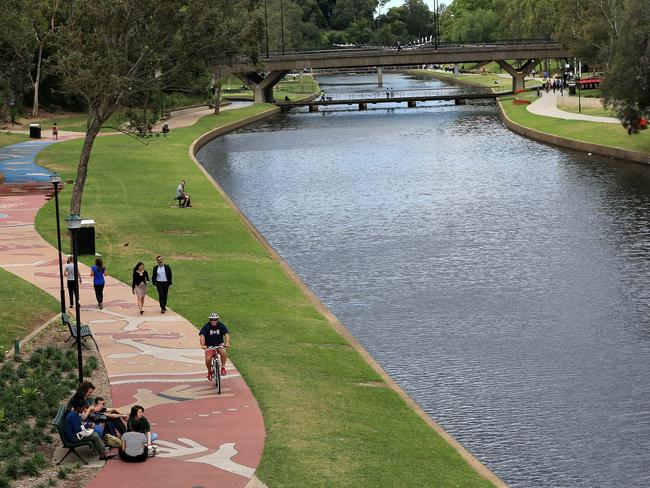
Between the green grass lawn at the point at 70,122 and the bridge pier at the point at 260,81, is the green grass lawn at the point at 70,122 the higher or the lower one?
the lower one

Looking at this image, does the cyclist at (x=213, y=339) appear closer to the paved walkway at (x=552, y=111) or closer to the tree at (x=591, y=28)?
the paved walkway at (x=552, y=111)

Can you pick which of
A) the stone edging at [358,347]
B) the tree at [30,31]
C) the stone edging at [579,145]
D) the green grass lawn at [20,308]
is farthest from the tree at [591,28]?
the green grass lawn at [20,308]

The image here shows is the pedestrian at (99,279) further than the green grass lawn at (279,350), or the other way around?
the pedestrian at (99,279)

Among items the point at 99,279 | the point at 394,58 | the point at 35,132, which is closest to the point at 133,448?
the point at 99,279

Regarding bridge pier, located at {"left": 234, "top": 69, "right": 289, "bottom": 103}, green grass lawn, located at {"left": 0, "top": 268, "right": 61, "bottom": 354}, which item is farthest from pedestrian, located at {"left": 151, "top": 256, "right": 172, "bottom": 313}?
bridge pier, located at {"left": 234, "top": 69, "right": 289, "bottom": 103}

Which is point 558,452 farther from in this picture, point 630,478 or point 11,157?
point 11,157

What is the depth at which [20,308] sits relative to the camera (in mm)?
34344

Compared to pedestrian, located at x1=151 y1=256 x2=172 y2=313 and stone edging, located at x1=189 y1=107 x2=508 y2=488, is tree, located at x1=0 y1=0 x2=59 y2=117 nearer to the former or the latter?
stone edging, located at x1=189 y1=107 x2=508 y2=488

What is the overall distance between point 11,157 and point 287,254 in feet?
124

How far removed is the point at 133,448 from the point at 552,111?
97420mm

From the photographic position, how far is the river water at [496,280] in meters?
28.1

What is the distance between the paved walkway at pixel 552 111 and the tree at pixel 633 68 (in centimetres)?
1467

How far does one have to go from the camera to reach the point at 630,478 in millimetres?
24781

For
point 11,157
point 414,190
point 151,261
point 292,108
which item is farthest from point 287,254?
point 292,108
